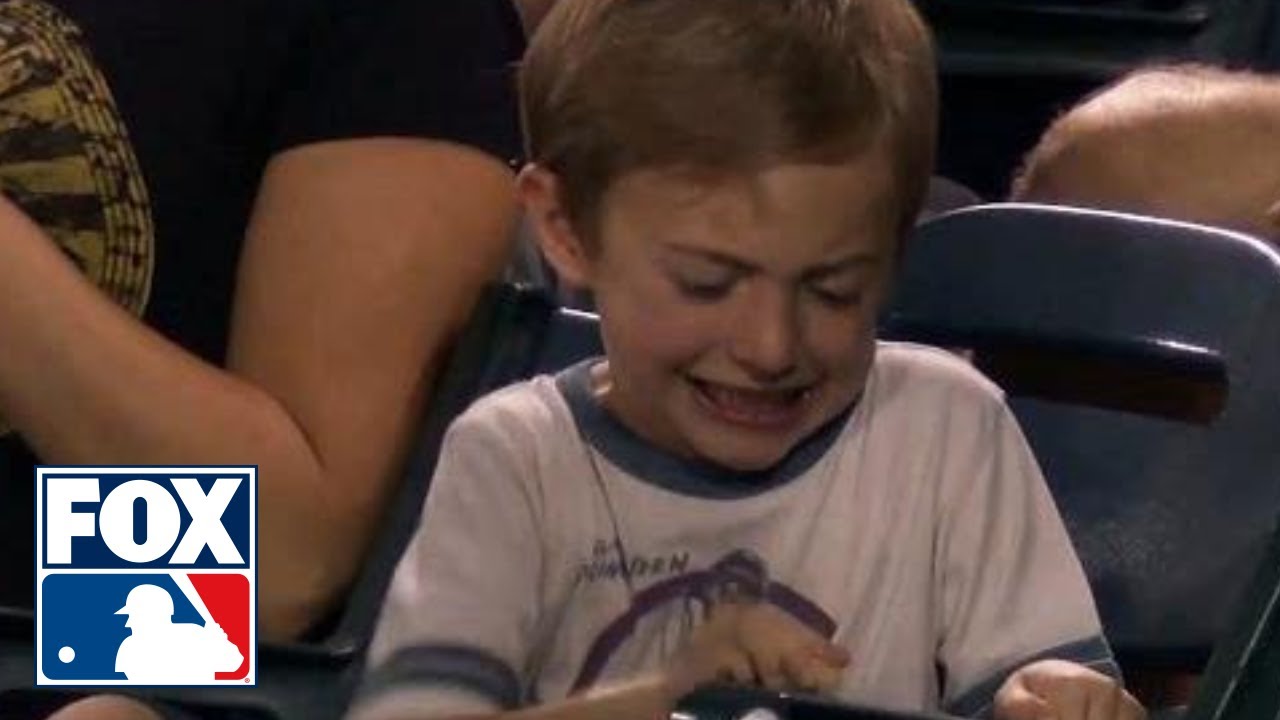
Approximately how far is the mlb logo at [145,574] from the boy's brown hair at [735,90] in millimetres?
298

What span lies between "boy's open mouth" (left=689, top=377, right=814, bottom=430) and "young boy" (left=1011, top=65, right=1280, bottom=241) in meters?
0.55

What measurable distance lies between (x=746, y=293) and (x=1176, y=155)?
0.60 m

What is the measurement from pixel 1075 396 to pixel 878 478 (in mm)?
353

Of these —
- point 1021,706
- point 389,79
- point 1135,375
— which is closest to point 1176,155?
point 1135,375

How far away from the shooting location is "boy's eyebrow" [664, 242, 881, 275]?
157cm

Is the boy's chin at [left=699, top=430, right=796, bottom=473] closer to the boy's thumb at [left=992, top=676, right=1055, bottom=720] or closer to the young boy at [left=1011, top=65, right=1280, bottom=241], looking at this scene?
the boy's thumb at [left=992, top=676, right=1055, bottom=720]

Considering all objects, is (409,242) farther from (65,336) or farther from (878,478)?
(878,478)

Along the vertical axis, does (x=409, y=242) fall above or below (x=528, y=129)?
below

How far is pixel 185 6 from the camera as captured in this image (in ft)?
6.02

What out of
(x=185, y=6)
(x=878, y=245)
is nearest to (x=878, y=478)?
(x=878, y=245)

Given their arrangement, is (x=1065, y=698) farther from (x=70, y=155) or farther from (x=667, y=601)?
(x=70, y=155)

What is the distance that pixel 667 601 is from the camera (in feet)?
5.41

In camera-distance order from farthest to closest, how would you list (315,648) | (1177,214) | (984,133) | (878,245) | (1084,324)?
1. (984,133)
2. (1177,214)
3. (1084,324)
4. (315,648)
5. (878,245)

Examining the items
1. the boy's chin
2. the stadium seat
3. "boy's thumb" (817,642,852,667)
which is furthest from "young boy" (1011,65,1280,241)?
"boy's thumb" (817,642,852,667)
